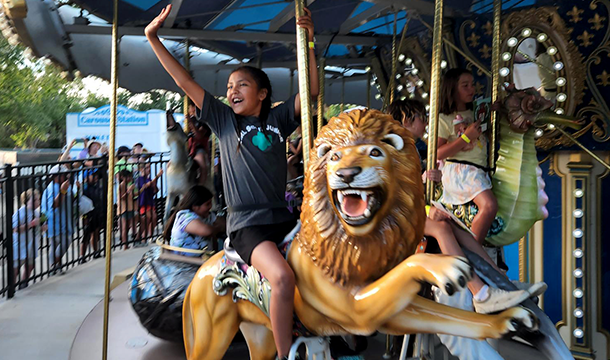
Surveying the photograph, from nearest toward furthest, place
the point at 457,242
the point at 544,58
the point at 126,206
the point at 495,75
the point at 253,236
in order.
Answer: the point at 253,236 → the point at 457,242 → the point at 495,75 → the point at 544,58 → the point at 126,206

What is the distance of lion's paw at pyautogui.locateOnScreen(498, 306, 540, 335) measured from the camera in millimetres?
1322

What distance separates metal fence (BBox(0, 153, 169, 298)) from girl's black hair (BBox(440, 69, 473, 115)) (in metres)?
3.92

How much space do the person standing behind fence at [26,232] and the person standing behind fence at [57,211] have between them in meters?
0.15

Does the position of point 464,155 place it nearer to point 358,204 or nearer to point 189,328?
point 358,204

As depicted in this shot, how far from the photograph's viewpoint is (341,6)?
4.04m

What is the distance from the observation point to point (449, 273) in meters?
1.26

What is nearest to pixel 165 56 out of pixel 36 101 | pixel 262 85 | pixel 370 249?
pixel 262 85

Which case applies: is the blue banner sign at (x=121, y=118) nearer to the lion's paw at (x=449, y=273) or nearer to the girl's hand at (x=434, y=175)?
the girl's hand at (x=434, y=175)

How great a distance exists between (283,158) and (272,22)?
7.74 ft

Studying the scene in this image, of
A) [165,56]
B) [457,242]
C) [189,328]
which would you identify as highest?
[165,56]

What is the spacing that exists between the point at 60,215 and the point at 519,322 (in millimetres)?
5455

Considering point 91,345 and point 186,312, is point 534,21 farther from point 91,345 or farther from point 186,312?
point 91,345

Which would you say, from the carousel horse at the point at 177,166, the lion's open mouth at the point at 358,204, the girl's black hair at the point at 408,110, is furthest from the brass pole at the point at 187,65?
the lion's open mouth at the point at 358,204

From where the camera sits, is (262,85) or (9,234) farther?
(9,234)
